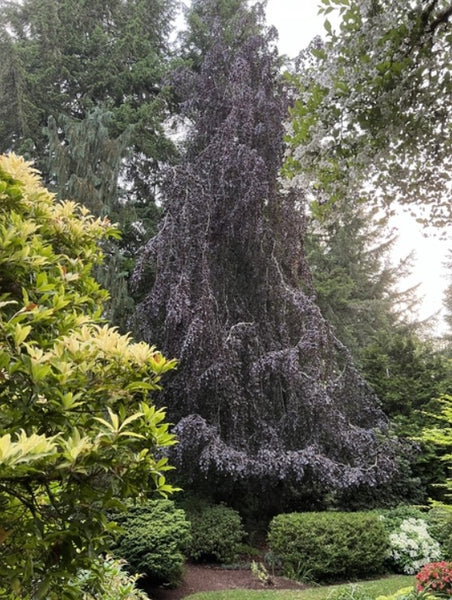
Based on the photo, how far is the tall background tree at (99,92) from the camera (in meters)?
9.84

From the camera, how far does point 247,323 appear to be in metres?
7.65

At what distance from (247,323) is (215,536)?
2907 mm

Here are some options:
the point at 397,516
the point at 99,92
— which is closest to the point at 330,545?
the point at 397,516

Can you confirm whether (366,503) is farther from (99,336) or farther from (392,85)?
(99,336)

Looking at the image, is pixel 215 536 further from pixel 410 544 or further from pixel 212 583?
pixel 410 544

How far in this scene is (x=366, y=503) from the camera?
26.0ft

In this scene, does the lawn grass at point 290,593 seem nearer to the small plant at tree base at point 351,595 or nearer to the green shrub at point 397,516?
the small plant at tree base at point 351,595

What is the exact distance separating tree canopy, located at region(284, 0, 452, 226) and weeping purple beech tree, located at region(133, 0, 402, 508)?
440cm

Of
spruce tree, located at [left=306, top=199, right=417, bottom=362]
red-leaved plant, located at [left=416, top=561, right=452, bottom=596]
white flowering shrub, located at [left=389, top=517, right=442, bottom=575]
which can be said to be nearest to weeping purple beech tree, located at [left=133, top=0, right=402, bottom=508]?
white flowering shrub, located at [left=389, top=517, right=442, bottom=575]

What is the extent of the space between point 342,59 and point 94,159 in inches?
297

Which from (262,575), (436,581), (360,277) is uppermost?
(360,277)

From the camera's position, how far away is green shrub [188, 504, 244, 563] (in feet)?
21.1

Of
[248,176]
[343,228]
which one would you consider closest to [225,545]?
[248,176]

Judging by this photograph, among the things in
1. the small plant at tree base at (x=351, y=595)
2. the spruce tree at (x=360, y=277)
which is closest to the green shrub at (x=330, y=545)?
the small plant at tree base at (x=351, y=595)
